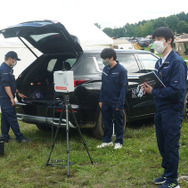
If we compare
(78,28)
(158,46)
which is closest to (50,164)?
(158,46)

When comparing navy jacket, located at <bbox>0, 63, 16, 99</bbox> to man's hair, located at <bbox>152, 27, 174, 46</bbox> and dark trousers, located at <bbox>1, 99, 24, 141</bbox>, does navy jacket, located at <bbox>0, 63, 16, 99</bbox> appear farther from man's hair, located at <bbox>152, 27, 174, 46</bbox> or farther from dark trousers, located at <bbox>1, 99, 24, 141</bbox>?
man's hair, located at <bbox>152, 27, 174, 46</bbox>

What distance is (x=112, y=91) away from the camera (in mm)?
5223

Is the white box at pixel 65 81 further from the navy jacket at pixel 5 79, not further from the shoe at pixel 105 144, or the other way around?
the navy jacket at pixel 5 79

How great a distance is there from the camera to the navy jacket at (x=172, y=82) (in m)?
3.32

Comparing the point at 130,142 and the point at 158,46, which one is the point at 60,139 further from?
the point at 158,46

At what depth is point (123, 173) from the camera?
13.8ft

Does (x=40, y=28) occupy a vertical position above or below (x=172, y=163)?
above

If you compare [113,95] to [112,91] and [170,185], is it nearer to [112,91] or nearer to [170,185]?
[112,91]

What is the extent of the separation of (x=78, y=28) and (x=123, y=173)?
8.37 m

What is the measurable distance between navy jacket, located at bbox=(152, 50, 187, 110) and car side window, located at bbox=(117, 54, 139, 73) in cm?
269

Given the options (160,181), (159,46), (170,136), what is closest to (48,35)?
(159,46)

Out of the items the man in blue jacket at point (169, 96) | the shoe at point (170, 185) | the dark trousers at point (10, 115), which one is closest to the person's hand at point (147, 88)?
the man in blue jacket at point (169, 96)

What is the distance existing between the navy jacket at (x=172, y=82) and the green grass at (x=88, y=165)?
1.03 m

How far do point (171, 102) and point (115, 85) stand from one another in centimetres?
186
